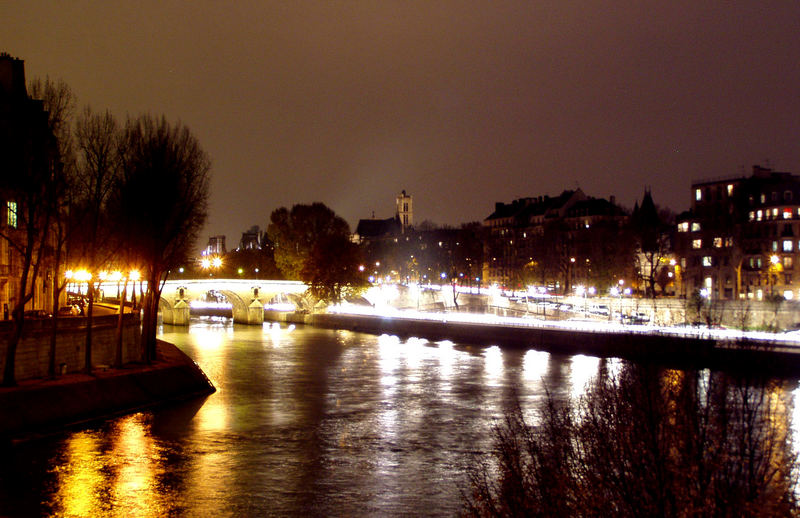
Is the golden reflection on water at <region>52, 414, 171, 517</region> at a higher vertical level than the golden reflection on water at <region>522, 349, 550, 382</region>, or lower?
lower

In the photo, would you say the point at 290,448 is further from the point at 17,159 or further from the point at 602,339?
the point at 602,339

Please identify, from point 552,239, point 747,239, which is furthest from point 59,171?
point 552,239

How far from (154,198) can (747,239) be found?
177ft

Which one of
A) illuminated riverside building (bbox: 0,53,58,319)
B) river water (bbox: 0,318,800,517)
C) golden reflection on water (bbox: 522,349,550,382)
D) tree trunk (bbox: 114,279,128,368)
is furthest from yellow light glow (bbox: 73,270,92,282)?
golden reflection on water (bbox: 522,349,550,382)

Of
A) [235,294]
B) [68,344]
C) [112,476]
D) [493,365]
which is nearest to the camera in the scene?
[112,476]

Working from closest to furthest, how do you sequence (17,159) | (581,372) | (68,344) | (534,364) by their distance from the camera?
(17,159)
(68,344)
(581,372)
(534,364)

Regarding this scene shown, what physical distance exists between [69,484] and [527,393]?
2078 cm

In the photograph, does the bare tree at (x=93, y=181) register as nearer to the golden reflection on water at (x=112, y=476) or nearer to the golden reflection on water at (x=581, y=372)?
the golden reflection on water at (x=112, y=476)

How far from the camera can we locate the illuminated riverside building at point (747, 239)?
71062 mm

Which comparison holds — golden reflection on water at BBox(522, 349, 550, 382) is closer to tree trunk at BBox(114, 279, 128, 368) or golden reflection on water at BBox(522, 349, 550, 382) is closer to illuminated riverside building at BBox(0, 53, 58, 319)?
tree trunk at BBox(114, 279, 128, 368)

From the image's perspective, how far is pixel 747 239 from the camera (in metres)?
73.8

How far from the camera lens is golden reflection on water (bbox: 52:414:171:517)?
65.6 ft

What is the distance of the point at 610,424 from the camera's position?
15.0m

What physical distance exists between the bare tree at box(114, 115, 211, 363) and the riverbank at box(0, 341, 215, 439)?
2323 mm
